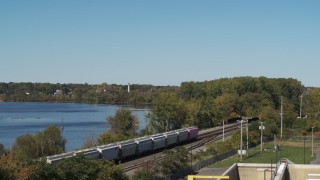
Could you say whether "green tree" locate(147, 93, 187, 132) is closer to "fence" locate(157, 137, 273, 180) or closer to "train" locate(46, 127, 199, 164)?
"train" locate(46, 127, 199, 164)

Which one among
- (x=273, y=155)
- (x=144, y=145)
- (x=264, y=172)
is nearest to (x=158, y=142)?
(x=144, y=145)

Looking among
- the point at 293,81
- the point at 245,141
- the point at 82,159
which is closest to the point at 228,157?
the point at 245,141

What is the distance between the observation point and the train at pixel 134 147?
48.8 meters

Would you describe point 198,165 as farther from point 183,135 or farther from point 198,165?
point 183,135

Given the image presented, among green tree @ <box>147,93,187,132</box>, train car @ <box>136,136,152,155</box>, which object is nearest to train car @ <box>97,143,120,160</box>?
train car @ <box>136,136,152,155</box>

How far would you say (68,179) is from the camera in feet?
95.5

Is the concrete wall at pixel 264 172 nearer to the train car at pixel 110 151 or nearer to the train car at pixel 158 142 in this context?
the train car at pixel 110 151

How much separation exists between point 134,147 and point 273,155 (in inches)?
662

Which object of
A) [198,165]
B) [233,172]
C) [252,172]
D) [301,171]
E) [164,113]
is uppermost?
[164,113]

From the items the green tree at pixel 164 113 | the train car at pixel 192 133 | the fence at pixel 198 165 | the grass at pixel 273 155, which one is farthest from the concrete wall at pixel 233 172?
the green tree at pixel 164 113

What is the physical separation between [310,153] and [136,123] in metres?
37.2

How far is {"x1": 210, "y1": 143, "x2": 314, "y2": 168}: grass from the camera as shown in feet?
184

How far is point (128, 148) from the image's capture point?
5738 cm

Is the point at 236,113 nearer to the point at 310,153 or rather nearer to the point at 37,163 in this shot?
the point at 310,153
